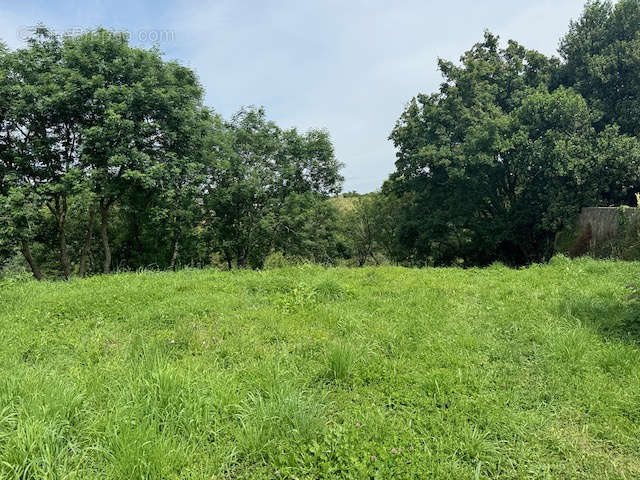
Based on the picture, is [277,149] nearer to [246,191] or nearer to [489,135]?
[246,191]

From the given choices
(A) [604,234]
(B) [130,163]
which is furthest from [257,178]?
(A) [604,234]

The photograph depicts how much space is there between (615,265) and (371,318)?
18.9ft

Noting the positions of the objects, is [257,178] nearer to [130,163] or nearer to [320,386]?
[130,163]

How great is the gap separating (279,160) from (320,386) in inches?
698

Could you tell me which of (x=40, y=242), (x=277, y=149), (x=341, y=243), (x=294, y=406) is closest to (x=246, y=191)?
(x=277, y=149)

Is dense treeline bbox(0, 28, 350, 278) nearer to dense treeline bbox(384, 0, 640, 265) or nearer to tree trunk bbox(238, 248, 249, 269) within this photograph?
tree trunk bbox(238, 248, 249, 269)

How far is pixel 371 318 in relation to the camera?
4543 millimetres

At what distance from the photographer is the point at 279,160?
64.5 ft

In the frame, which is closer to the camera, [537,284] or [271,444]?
[271,444]

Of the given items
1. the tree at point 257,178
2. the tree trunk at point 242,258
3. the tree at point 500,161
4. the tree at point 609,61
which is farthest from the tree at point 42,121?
the tree at point 609,61

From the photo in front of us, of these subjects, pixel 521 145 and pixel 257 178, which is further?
pixel 257 178

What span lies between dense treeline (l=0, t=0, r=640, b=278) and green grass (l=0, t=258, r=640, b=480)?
8.79m

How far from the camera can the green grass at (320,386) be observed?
2.16 meters

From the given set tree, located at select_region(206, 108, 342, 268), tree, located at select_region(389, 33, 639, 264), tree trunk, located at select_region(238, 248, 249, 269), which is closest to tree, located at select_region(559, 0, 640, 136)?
tree, located at select_region(389, 33, 639, 264)
